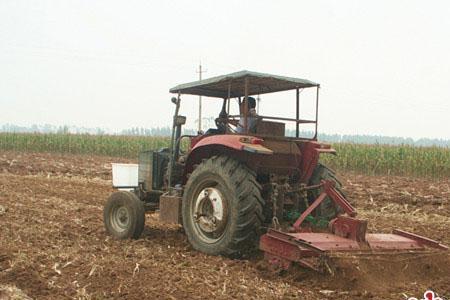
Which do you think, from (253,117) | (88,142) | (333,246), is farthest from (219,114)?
(88,142)

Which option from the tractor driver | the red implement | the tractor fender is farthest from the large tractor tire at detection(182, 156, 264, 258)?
the tractor driver

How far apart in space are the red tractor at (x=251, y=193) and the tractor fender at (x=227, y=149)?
0.01m

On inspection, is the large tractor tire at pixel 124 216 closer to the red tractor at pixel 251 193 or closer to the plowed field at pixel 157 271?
the red tractor at pixel 251 193

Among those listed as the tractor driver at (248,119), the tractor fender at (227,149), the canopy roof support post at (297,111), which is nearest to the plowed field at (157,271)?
the tractor fender at (227,149)

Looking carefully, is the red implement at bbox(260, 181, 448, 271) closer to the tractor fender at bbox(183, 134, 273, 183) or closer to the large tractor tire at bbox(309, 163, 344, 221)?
the large tractor tire at bbox(309, 163, 344, 221)

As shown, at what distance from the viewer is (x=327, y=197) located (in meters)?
6.60

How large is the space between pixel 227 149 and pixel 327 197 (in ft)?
4.92

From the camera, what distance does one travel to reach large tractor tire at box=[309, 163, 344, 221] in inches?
254

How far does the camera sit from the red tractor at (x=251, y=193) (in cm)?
542

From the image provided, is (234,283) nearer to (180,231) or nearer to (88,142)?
(180,231)

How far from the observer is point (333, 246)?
5.05m

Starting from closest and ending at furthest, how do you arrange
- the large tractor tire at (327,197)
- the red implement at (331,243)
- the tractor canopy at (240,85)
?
the red implement at (331,243) < the tractor canopy at (240,85) < the large tractor tire at (327,197)

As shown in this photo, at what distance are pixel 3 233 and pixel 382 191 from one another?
10817 mm

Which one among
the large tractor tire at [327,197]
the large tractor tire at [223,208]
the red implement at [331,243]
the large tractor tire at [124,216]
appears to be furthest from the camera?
the large tractor tire at [124,216]
